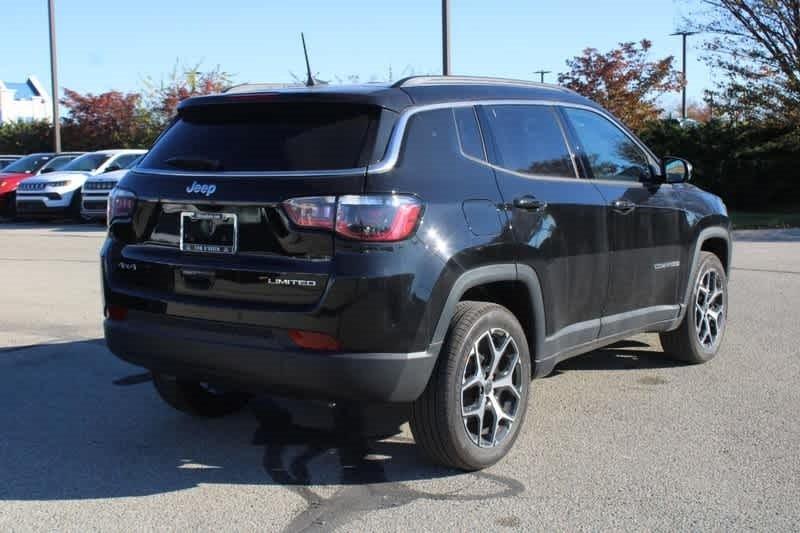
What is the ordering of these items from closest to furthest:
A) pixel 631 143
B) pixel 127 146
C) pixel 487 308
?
pixel 487 308 < pixel 631 143 < pixel 127 146

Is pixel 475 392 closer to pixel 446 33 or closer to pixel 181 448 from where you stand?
pixel 181 448

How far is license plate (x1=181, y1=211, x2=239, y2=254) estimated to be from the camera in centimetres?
418

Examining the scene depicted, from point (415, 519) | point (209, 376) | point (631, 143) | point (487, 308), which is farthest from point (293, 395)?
point (631, 143)

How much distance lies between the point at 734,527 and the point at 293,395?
6.40 feet

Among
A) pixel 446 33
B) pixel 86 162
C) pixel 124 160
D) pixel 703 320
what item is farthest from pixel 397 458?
pixel 86 162

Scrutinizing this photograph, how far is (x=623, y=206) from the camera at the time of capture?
5578mm

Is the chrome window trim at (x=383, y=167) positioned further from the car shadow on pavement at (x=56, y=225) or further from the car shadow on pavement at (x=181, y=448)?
the car shadow on pavement at (x=56, y=225)

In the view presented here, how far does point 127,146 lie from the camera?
32.0m

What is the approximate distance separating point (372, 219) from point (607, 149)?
Result: 2.36 metres

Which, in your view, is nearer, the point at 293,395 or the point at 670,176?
the point at 293,395

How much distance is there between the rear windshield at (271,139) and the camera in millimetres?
4156

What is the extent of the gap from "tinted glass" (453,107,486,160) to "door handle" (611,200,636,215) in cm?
123

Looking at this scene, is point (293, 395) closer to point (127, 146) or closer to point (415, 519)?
point (415, 519)

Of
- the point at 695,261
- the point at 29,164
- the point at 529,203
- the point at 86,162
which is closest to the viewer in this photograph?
the point at 529,203
